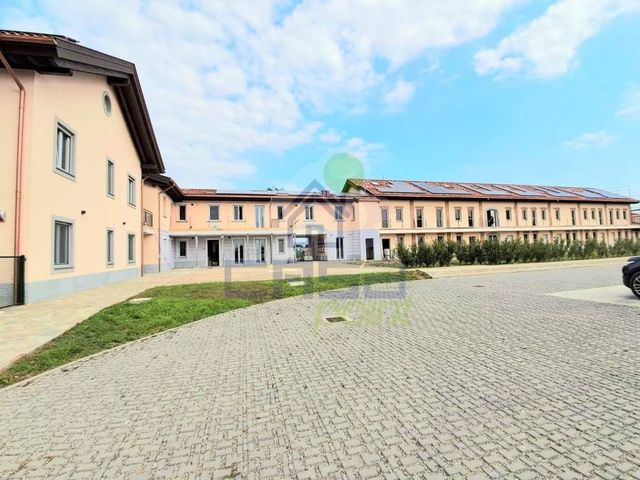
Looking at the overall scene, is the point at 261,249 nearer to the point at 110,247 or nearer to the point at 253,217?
the point at 253,217

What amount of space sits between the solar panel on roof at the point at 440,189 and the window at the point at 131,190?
26716mm

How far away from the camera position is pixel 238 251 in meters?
28.0

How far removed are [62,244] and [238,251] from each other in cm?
1713

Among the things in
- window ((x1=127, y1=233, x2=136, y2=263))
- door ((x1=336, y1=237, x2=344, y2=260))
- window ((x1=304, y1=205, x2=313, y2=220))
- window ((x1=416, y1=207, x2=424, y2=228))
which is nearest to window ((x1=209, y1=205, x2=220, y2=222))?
window ((x1=304, y1=205, x2=313, y2=220))

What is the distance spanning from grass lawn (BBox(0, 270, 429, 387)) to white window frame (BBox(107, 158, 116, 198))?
5604 mm

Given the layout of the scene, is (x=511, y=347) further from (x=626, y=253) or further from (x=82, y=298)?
(x=626, y=253)

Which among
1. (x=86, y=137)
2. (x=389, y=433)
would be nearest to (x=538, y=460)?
(x=389, y=433)

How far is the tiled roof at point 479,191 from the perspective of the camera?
3278 cm

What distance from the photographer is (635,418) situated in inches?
107

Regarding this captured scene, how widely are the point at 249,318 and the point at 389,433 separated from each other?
5.34 meters

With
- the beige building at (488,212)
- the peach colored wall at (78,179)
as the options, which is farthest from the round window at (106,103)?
the beige building at (488,212)

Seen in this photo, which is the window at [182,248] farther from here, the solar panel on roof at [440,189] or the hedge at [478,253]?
the solar panel on roof at [440,189]

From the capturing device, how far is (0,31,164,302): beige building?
900 cm

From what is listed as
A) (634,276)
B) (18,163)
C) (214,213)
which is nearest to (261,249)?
(214,213)
